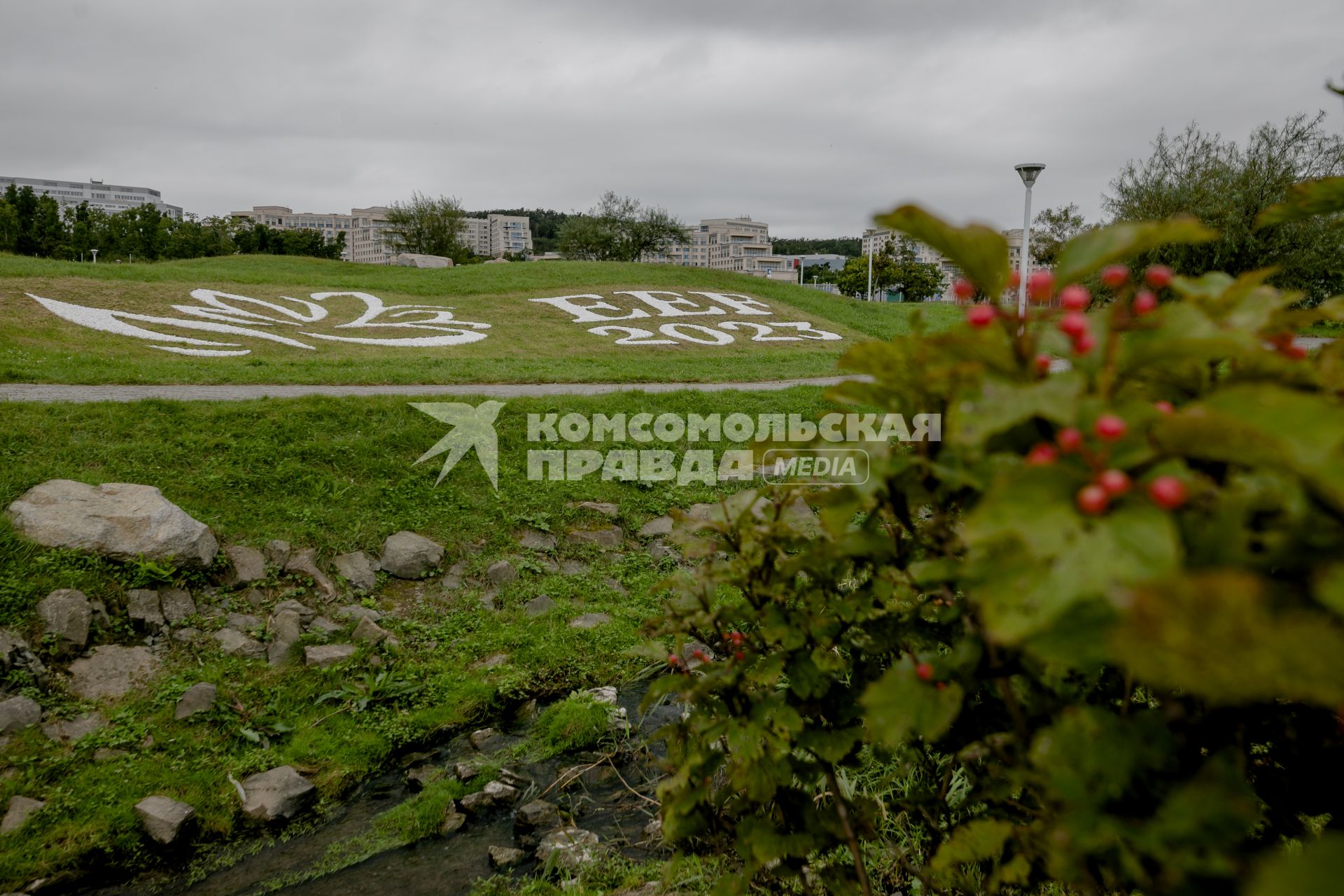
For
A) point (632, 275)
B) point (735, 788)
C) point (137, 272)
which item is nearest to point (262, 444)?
point (735, 788)

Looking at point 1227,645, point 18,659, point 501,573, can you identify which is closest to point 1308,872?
point 1227,645

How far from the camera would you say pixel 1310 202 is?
1393 millimetres

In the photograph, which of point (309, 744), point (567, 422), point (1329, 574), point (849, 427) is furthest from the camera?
point (567, 422)

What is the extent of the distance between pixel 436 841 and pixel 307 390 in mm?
6909

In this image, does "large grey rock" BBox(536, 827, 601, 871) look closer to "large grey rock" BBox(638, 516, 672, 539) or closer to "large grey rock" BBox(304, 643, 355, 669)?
"large grey rock" BBox(304, 643, 355, 669)

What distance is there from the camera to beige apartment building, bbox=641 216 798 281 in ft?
491

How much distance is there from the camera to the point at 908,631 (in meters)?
1.55

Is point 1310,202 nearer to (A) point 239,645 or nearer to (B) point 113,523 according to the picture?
(A) point 239,645

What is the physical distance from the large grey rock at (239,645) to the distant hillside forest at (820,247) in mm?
145024

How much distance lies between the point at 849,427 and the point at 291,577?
512 centimetres

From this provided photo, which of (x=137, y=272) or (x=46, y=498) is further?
(x=137, y=272)

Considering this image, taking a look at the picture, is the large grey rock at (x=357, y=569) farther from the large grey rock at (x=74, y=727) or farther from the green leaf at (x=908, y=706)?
the green leaf at (x=908, y=706)

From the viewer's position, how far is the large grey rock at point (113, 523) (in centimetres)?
482

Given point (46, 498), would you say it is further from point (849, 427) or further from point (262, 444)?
point (849, 427)
